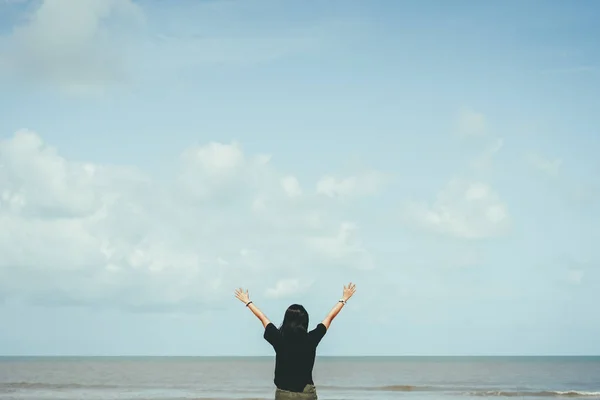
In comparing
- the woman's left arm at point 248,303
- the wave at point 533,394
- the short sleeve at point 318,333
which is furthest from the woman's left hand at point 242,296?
the wave at point 533,394

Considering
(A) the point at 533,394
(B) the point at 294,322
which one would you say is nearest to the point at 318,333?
(B) the point at 294,322

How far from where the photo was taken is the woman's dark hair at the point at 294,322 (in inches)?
236

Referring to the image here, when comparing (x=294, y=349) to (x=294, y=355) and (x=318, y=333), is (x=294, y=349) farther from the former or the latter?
(x=318, y=333)

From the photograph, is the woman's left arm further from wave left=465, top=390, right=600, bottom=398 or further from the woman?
wave left=465, top=390, right=600, bottom=398

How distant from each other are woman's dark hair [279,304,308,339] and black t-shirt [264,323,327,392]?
42 mm

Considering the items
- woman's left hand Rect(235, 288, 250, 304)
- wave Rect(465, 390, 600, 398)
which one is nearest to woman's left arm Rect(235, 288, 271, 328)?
woman's left hand Rect(235, 288, 250, 304)

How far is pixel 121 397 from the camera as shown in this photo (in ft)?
93.7

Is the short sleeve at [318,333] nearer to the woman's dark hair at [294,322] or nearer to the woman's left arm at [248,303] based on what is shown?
the woman's dark hair at [294,322]

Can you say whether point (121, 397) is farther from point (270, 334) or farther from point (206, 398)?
point (270, 334)

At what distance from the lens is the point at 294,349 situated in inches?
237

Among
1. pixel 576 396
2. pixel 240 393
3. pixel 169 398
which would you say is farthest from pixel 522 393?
pixel 169 398

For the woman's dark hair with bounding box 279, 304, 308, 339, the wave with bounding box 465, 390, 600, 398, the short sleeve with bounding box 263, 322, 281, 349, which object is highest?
the woman's dark hair with bounding box 279, 304, 308, 339

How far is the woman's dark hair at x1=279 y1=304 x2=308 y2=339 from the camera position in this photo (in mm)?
6000

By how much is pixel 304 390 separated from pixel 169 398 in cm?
2359
